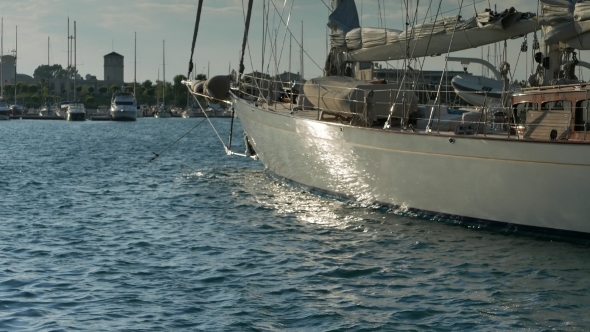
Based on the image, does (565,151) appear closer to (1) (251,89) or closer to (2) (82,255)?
(2) (82,255)

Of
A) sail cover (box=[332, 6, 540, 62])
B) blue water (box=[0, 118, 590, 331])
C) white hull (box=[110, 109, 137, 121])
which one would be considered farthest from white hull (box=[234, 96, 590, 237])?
white hull (box=[110, 109, 137, 121])

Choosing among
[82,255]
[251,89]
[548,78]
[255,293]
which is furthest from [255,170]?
[255,293]

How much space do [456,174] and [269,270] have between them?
5.37 metres

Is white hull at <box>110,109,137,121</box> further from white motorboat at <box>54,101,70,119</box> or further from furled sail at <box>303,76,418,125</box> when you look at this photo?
furled sail at <box>303,76,418,125</box>

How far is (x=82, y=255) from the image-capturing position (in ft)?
57.5

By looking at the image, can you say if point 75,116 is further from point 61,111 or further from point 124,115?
point 61,111

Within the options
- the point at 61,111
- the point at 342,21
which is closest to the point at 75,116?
the point at 61,111

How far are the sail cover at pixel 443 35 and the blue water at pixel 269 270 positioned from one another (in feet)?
15.4

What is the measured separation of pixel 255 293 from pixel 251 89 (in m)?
19.2

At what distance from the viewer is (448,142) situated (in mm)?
19359

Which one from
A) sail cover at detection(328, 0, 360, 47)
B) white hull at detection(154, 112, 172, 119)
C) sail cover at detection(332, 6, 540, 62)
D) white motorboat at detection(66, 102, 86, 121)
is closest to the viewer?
sail cover at detection(332, 6, 540, 62)

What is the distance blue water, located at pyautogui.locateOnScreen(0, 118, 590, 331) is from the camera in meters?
13.0

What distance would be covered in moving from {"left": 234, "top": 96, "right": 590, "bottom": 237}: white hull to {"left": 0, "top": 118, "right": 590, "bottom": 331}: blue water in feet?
1.56

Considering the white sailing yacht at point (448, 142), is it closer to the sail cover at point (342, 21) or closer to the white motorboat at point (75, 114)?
the sail cover at point (342, 21)
